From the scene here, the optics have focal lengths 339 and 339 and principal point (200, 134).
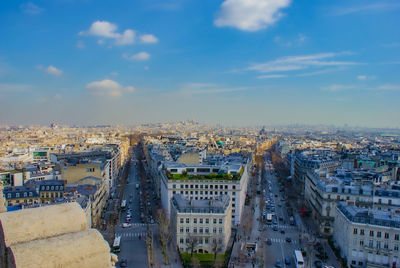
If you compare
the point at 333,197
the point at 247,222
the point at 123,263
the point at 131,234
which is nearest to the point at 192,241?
the point at 123,263

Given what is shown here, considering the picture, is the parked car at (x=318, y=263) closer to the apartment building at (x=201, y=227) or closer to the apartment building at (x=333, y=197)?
the apartment building at (x=333, y=197)

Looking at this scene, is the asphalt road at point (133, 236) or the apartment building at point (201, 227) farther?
the apartment building at point (201, 227)

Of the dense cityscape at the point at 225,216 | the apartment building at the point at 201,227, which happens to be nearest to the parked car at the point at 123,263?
the dense cityscape at the point at 225,216

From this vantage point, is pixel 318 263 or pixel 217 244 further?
pixel 217 244

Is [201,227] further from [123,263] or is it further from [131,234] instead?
[131,234]

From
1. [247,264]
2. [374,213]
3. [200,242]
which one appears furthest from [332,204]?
[200,242]

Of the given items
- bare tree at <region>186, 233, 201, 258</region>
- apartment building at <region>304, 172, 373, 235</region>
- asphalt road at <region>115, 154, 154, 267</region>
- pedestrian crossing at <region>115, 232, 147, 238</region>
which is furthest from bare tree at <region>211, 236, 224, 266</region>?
apartment building at <region>304, 172, 373, 235</region>
